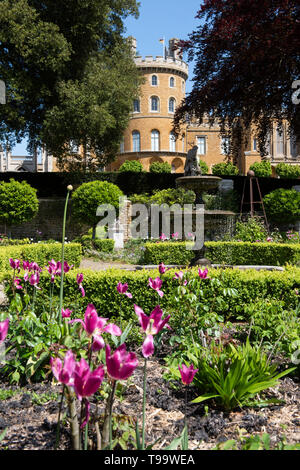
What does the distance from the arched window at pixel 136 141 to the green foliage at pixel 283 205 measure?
20.7 meters

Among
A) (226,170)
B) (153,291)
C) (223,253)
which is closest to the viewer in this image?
(153,291)

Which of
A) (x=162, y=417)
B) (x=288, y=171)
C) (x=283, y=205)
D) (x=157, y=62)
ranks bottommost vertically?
(x=162, y=417)

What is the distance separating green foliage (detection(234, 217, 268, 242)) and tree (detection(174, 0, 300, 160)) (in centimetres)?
260

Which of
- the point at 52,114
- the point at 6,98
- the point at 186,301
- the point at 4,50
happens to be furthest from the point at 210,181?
the point at 4,50

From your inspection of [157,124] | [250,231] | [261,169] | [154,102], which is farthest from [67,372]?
[154,102]

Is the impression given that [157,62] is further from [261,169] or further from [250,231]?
[250,231]

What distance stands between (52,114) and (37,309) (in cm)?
1138

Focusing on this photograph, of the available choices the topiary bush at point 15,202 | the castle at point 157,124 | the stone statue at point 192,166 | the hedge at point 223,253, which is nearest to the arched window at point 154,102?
the castle at point 157,124

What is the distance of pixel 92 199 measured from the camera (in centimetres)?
1303

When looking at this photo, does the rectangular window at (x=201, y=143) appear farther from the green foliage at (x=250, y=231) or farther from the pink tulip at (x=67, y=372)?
the pink tulip at (x=67, y=372)

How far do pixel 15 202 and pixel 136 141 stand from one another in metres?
21.6

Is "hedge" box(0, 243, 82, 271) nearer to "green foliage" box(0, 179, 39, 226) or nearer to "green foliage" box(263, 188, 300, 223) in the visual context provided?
"green foliage" box(0, 179, 39, 226)

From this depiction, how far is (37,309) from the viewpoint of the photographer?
4.36m

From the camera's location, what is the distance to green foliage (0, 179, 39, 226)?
42.4 ft
